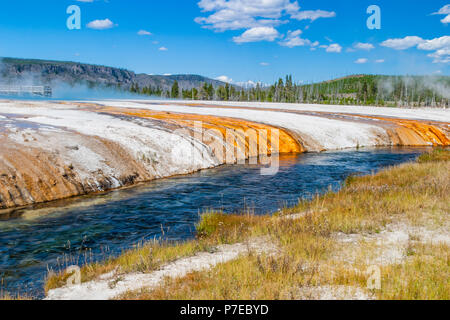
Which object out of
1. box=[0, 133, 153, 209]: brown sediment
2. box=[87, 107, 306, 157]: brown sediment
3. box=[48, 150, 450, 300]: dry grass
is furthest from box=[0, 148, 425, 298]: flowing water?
box=[87, 107, 306, 157]: brown sediment

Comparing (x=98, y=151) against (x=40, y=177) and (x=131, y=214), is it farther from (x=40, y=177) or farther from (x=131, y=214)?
(x=131, y=214)

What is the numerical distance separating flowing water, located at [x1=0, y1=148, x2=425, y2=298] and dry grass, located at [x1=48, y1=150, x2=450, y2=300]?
4.28 feet

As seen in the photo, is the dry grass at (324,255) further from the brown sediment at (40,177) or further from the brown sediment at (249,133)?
the brown sediment at (249,133)

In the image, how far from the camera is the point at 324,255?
7246mm

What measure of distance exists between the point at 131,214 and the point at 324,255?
7148 mm

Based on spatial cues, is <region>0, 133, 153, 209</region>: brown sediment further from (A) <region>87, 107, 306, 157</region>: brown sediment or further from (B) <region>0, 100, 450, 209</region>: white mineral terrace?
(A) <region>87, 107, 306, 157</region>: brown sediment

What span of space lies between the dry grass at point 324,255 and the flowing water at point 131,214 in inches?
51.3

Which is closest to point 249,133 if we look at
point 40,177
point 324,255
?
point 40,177

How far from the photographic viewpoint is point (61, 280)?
6723 millimetres

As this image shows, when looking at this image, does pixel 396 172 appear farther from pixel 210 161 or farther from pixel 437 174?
pixel 210 161

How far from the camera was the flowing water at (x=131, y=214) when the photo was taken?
8406 millimetres
